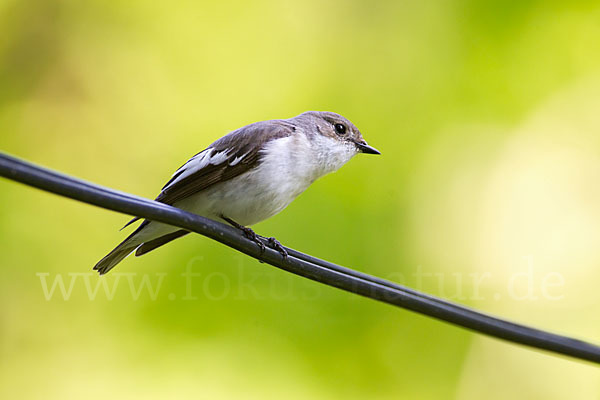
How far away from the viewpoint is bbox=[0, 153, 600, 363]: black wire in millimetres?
1813

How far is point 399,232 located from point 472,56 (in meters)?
2.39

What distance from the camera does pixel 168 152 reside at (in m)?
6.02

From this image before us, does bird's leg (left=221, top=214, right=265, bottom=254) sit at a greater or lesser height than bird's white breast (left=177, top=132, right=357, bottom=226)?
lesser

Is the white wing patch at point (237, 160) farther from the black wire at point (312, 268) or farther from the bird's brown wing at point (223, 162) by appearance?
the black wire at point (312, 268)

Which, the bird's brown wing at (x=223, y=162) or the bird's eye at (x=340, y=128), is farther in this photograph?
the bird's eye at (x=340, y=128)

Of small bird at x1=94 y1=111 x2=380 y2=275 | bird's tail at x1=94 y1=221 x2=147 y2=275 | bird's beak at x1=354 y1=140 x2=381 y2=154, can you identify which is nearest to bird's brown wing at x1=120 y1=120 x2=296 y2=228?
small bird at x1=94 y1=111 x2=380 y2=275

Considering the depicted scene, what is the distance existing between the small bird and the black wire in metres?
0.74

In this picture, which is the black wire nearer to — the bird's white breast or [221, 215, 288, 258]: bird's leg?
[221, 215, 288, 258]: bird's leg

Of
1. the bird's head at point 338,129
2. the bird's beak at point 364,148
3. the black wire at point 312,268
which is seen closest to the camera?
the black wire at point 312,268

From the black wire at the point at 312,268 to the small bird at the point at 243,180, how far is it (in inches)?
29.0

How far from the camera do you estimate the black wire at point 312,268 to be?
71.4 inches

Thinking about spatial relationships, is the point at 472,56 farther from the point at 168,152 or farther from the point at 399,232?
the point at 168,152

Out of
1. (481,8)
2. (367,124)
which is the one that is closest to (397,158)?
(367,124)

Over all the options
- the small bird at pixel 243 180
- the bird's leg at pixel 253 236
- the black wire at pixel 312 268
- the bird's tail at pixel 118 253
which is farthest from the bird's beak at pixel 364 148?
the black wire at pixel 312 268
